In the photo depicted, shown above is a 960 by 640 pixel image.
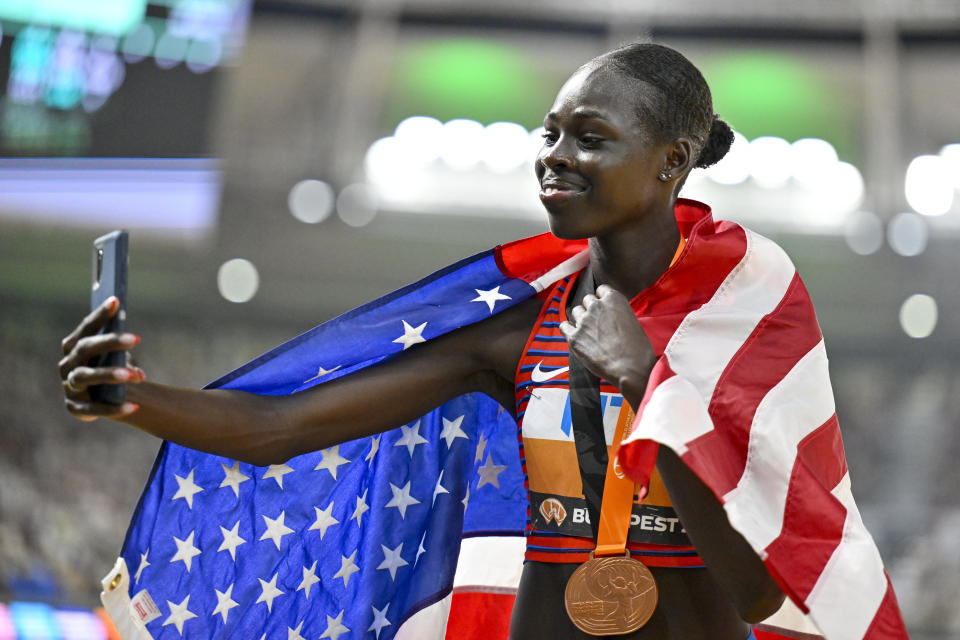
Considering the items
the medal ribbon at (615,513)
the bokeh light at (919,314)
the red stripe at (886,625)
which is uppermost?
the medal ribbon at (615,513)

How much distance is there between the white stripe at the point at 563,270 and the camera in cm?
195

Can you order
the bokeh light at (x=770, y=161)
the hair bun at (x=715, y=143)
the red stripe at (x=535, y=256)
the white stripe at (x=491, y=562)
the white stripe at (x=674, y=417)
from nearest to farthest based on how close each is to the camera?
the white stripe at (x=674, y=417), the hair bun at (x=715, y=143), the red stripe at (x=535, y=256), the white stripe at (x=491, y=562), the bokeh light at (x=770, y=161)

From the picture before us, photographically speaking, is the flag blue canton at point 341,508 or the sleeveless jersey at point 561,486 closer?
the sleeveless jersey at point 561,486

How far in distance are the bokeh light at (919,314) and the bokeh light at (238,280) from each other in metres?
5.15

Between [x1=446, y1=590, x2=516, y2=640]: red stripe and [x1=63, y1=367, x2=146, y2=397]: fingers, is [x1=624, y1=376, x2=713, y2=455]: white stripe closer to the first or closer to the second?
[x1=63, y1=367, x2=146, y2=397]: fingers

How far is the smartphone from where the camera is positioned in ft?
4.77

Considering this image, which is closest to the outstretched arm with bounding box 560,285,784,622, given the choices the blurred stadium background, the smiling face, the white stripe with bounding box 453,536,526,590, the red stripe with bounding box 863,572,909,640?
the red stripe with bounding box 863,572,909,640

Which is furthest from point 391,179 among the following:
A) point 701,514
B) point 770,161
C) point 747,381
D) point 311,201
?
point 701,514

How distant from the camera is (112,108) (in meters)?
8.28

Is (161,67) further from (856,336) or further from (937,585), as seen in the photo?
(937,585)

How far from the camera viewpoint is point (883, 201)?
8.91 metres

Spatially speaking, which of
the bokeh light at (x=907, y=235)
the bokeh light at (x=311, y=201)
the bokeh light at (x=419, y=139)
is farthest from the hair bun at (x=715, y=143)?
the bokeh light at (x=907, y=235)

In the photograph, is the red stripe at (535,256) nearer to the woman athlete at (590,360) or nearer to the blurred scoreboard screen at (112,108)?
the woman athlete at (590,360)

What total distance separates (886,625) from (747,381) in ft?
1.25
